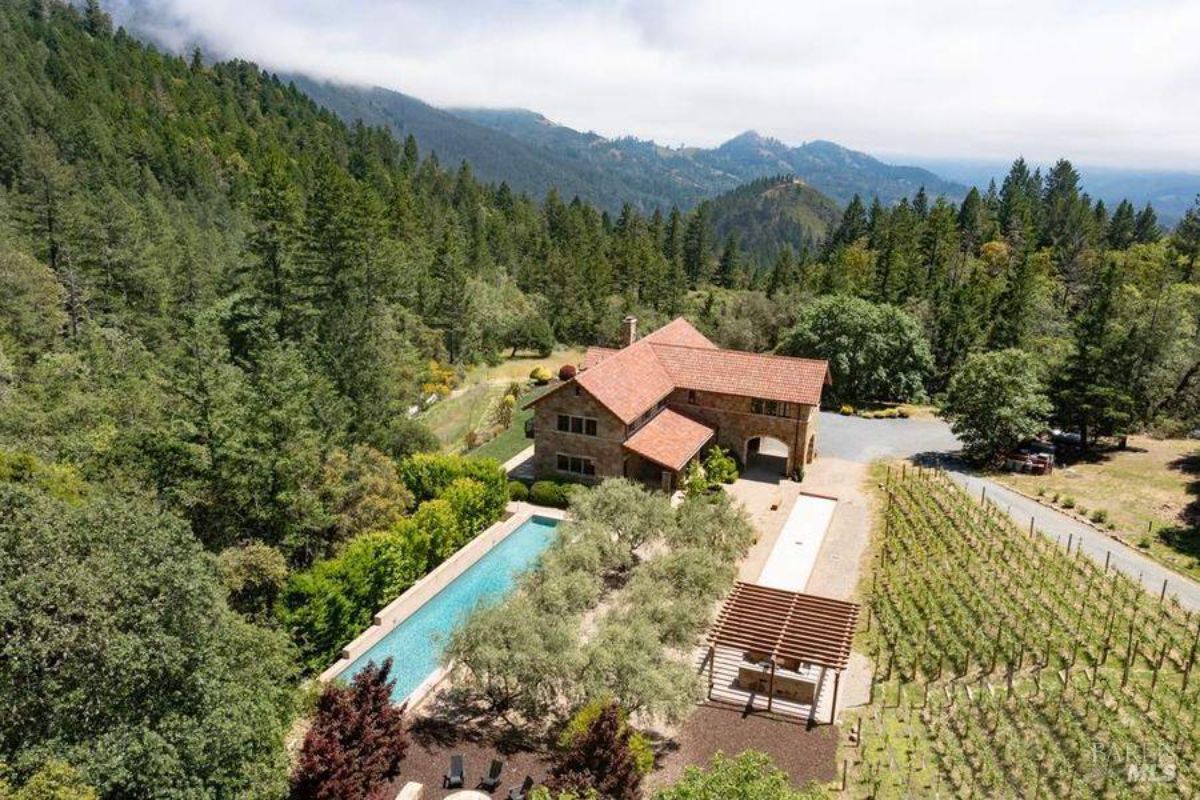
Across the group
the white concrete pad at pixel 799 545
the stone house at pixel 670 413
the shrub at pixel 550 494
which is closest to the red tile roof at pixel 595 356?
the stone house at pixel 670 413

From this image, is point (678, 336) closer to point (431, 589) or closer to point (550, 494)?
point (550, 494)

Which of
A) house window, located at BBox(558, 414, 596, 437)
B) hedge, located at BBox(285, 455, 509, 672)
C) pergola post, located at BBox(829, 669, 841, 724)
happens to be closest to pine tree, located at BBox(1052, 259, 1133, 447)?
house window, located at BBox(558, 414, 596, 437)

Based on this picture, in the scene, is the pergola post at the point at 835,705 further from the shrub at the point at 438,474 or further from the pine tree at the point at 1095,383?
the pine tree at the point at 1095,383

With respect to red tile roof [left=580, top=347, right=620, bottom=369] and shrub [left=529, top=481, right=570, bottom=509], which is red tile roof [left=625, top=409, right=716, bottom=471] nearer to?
shrub [left=529, top=481, right=570, bottom=509]

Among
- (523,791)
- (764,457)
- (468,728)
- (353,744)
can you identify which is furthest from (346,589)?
(764,457)

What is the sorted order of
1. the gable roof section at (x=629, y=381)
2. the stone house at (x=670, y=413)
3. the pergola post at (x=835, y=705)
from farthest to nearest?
the stone house at (x=670, y=413) < the gable roof section at (x=629, y=381) < the pergola post at (x=835, y=705)

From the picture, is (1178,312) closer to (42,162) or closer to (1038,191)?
(42,162)
